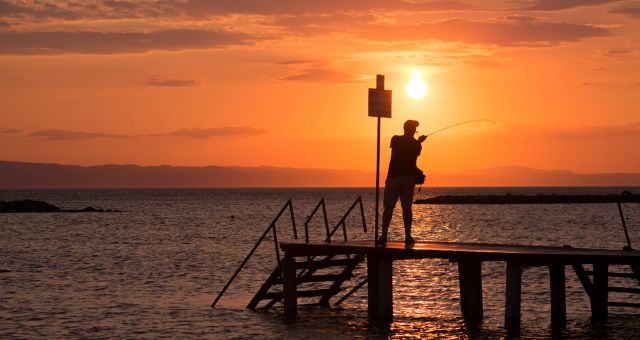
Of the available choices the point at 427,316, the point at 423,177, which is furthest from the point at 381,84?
the point at 427,316

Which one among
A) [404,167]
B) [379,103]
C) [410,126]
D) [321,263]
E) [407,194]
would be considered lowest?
[321,263]

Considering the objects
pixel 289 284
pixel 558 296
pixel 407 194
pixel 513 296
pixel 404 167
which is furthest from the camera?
pixel 289 284

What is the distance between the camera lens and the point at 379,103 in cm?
1997

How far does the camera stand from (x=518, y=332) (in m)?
21.9

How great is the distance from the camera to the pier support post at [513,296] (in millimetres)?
20734

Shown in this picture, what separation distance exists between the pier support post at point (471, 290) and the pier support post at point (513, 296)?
162 centimetres

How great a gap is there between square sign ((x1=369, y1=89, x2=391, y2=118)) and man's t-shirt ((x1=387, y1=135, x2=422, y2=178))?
4.92 feet

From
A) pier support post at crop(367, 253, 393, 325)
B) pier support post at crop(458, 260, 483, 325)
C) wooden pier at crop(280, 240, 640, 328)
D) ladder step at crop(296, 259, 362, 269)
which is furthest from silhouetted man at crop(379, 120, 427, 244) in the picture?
ladder step at crop(296, 259, 362, 269)

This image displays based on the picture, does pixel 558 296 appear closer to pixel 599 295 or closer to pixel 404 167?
pixel 599 295

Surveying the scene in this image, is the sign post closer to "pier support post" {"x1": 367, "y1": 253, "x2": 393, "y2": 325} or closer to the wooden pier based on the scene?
the wooden pier

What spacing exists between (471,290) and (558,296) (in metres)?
1.94

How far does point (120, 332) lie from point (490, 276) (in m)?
16.4

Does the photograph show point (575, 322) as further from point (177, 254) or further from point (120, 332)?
point (177, 254)

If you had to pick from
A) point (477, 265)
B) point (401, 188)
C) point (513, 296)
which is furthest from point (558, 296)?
point (401, 188)
